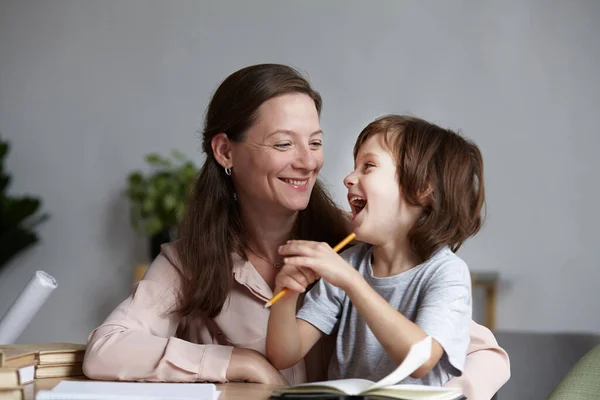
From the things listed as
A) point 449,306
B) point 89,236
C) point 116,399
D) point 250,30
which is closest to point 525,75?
point 250,30

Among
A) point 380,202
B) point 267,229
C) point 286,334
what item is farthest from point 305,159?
point 286,334

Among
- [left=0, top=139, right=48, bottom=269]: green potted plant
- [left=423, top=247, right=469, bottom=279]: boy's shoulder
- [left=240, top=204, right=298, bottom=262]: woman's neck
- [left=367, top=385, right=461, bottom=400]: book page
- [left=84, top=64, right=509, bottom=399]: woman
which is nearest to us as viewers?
[left=367, top=385, right=461, bottom=400]: book page

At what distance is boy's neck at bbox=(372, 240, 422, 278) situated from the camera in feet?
4.90

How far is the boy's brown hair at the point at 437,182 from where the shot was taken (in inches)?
56.9

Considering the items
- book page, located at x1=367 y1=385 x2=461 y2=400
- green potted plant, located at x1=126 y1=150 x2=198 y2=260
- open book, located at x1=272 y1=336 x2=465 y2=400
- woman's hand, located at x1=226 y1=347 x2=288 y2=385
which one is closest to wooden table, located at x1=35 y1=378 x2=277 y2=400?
woman's hand, located at x1=226 y1=347 x2=288 y2=385

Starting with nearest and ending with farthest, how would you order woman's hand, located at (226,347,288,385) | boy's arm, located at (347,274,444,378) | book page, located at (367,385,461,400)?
1. book page, located at (367,385,461,400)
2. boy's arm, located at (347,274,444,378)
3. woman's hand, located at (226,347,288,385)

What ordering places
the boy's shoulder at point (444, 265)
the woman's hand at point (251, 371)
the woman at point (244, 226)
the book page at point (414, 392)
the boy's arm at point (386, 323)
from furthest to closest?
the woman at point (244, 226) < the woman's hand at point (251, 371) < the boy's shoulder at point (444, 265) < the boy's arm at point (386, 323) < the book page at point (414, 392)

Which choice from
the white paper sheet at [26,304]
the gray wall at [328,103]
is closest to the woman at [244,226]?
the white paper sheet at [26,304]

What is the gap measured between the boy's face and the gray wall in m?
2.92

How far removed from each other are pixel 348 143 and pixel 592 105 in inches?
56.0

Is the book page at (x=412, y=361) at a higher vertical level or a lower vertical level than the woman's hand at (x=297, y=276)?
lower

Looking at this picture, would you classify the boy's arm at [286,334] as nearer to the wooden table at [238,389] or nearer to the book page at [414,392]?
the wooden table at [238,389]

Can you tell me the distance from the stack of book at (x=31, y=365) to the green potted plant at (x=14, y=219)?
11.1 ft

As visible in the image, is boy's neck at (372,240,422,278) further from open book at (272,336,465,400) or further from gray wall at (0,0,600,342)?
gray wall at (0,0,600,342)
